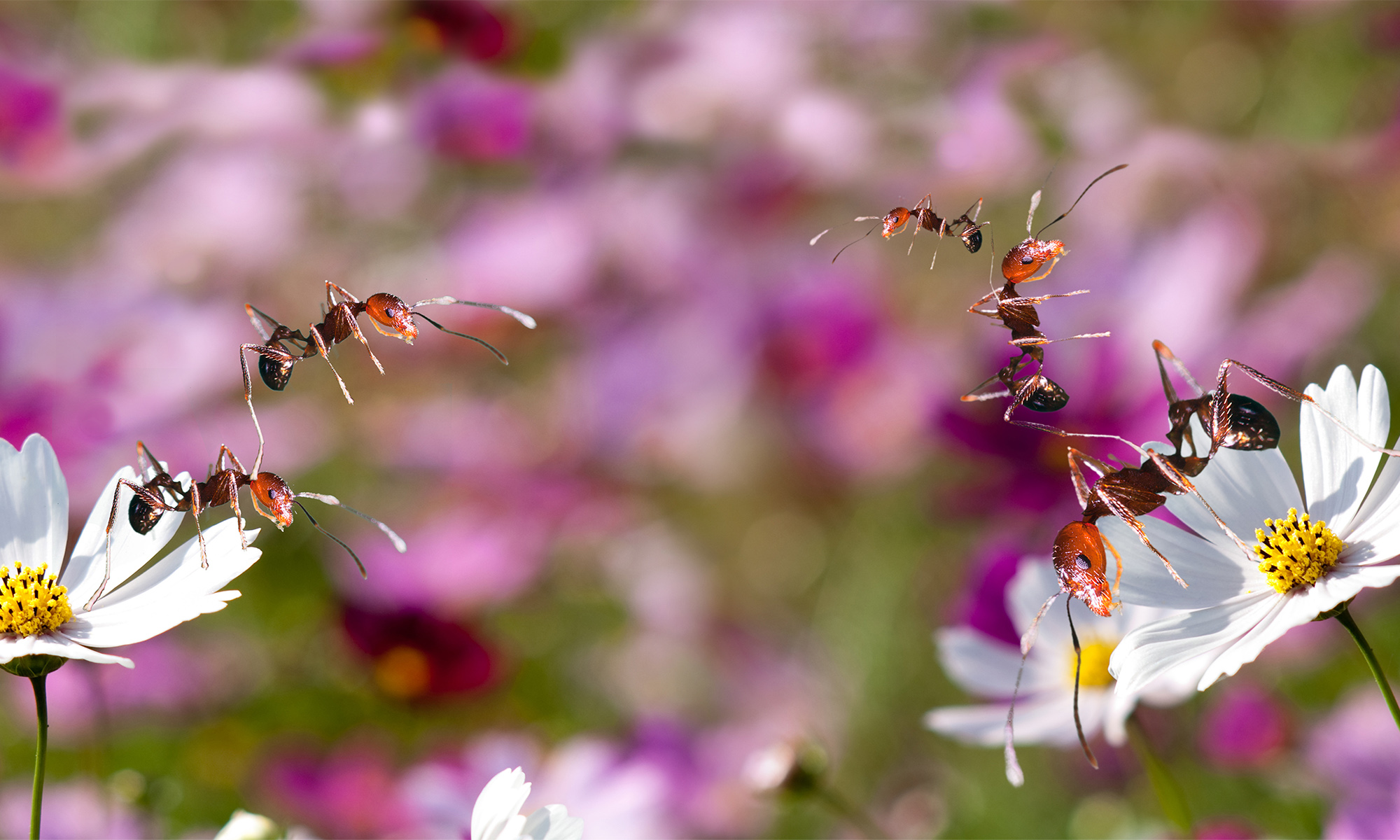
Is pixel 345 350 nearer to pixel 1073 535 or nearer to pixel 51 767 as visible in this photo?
pixel 51 767

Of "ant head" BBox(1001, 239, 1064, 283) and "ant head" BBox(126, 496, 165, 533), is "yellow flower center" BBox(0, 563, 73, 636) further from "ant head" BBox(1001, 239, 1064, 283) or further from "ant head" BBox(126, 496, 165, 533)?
"ant head" BBox(1001, 239, 1064, 283)

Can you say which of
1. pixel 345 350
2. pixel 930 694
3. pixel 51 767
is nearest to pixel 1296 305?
pixel 930 694

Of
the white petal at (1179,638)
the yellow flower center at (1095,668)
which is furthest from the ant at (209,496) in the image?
the yellow flower center at (1095,668)

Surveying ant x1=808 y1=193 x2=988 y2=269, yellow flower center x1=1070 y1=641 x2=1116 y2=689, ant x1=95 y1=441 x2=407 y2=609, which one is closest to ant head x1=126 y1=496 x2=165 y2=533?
ant x1=95 y1=441 x2=407 y2=609

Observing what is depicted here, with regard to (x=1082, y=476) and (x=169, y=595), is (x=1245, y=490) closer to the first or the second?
(x=1082, y=476)

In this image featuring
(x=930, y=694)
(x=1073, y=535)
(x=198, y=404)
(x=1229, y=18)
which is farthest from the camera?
(x=1229, y=18)

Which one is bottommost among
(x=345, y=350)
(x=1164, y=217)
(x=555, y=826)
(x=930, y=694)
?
(x=930, y=694)

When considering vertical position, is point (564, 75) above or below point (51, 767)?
above
